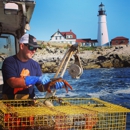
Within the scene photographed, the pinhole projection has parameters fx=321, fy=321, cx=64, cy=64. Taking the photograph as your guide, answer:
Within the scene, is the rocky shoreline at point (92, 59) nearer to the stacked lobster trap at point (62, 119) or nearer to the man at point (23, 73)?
the man at point (23, 73)

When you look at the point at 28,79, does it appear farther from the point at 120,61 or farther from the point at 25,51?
the point at 120,61

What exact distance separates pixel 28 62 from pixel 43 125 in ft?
4.28

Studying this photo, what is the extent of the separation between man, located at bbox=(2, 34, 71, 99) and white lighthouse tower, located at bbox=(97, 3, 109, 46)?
107941mm

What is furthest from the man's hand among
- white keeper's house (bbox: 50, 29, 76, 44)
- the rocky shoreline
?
white keeper's house (bbox: 50, 29, 76, 44)

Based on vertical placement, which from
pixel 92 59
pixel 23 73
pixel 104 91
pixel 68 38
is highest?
pixel 68 38

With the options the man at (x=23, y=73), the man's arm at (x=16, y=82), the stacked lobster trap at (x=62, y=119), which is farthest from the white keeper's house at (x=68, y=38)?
the stacked lobster trap at (x=62, y=119)

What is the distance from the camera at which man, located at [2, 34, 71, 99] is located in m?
4.60

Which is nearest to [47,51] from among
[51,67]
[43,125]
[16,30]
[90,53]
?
[90,53]

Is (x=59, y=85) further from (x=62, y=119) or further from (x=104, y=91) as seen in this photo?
(x=104, y=91)

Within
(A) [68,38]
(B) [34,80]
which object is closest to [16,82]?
(B) [34,80]

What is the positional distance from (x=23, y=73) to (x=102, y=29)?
113 meters

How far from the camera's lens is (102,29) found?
116125mm

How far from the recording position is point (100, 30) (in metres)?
116

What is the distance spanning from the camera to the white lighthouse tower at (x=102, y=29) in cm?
11281
